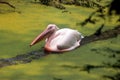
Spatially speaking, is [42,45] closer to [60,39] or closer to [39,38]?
[39,38]

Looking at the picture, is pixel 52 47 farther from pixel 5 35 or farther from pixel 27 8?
pixel 27 8

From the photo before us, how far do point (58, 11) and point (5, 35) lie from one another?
252 cm

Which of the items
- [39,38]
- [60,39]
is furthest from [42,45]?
[60,39]

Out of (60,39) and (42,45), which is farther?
(42,45)

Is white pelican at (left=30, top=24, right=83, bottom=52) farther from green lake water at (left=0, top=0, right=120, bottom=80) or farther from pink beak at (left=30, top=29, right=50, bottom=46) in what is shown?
green lake water at (left=0, top=0, right=120, bottom=80)

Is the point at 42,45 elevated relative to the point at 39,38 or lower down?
lower down

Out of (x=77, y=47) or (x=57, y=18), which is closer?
(x=77, y=47)

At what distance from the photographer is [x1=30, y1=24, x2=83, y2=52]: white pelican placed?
596cm

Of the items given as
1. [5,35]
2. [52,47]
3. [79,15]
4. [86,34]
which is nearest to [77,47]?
[52,47]

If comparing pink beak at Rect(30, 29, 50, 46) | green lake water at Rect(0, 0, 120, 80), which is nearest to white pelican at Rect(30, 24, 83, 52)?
pink beak at Rect(30, 29, 50, 46)

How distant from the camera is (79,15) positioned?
28.3ft

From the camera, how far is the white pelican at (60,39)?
5957 mm

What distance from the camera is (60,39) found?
6.04 metres

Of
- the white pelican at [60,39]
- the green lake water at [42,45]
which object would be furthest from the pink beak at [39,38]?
the green lake water at [42,45]
